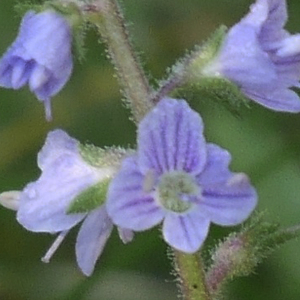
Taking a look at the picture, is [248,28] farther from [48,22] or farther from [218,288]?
[218,288]

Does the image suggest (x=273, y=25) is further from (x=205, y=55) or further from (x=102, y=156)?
(x=102, y=156)

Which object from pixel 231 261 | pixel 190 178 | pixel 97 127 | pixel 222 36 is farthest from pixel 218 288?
pixel 97 127

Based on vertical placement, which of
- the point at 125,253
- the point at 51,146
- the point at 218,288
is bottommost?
the point at 125,253

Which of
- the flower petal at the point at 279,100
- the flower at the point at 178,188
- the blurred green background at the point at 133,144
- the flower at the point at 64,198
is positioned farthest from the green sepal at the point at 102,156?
the blurred green background at the point at 133,144

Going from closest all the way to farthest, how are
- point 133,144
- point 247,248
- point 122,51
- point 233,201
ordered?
1. point 233,201
2. point 122,51
3. point 247,248
4. point 133,144

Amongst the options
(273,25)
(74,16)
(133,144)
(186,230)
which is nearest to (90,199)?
(186,230)

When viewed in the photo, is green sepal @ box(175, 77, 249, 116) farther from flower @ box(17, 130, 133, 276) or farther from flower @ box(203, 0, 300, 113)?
flower @ box(17, 130, 133, 276)

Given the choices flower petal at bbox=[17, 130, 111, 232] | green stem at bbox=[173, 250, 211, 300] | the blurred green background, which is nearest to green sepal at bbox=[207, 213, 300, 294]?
green stem at bbox=[173, 250, 211, 300]
